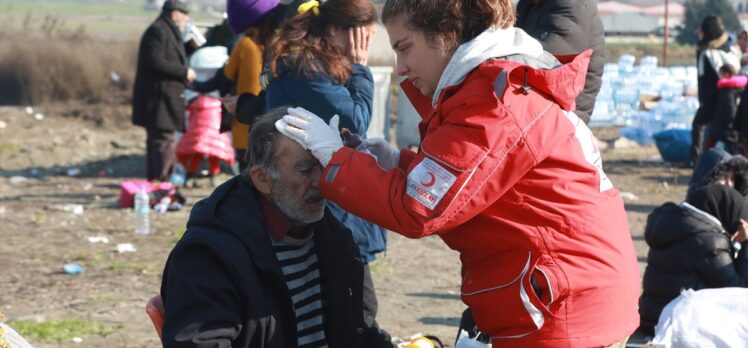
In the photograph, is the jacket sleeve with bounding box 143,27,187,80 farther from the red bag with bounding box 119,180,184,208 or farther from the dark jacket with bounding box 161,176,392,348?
the dark jacket with bounding box 161,176,392,348

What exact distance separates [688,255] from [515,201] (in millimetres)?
3512

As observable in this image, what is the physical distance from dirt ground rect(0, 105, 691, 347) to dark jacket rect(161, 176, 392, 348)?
1.52 metres

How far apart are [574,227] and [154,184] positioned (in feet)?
27.0

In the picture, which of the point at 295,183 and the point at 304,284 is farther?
the point at 304,284

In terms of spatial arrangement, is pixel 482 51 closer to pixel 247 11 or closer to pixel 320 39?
pixel 320 39

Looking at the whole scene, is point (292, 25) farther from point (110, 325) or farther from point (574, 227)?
point (110, 325)

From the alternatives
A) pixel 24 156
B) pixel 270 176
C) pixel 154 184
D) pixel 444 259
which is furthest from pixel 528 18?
pixel 24 156

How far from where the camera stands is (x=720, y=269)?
596 centimetres

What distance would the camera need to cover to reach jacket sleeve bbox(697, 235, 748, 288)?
5.95 m

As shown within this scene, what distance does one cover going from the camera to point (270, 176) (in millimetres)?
3238

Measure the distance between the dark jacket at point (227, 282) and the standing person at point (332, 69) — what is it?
1040mm

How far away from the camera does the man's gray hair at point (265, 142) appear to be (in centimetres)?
324

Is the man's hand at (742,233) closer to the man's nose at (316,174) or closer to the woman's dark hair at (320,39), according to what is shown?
the woman's dark hair at (320,39)

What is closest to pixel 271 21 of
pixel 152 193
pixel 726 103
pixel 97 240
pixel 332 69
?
pixel 332 69
